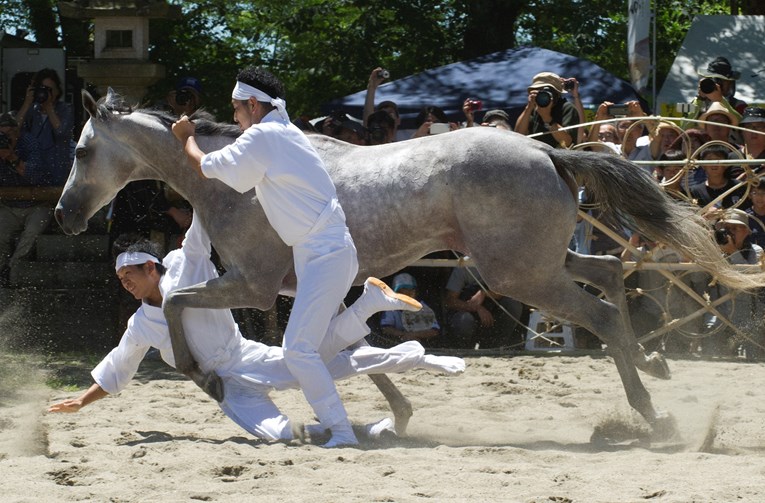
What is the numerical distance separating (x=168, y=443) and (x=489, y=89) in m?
6.64

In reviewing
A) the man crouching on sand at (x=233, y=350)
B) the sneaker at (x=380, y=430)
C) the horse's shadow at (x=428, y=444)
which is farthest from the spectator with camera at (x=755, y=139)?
the sneaker at (x=380, y=430)

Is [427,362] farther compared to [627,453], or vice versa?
[427,362]

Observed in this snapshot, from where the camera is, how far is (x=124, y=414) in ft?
22.5

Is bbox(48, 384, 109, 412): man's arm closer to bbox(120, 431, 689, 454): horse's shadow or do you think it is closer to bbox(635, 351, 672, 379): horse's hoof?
bbox(120, 431, 689, 454): horse's shadow

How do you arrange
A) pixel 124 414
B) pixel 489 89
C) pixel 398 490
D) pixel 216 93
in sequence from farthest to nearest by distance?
pixel 216 93 < pixel 489 89 < pixel 124 414 < pixel 398 490

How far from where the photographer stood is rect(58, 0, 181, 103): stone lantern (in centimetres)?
1123

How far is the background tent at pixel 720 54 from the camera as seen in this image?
472 inches

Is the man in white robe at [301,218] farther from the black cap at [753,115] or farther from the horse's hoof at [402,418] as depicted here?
the black cap at [753,115]

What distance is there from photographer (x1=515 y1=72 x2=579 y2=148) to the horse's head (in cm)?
360

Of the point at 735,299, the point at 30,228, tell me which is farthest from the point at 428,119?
the point at 30,228

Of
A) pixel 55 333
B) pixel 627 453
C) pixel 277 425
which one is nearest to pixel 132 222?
pixel 55 333

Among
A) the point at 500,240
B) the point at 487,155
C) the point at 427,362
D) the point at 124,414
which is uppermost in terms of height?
the point at 487,155

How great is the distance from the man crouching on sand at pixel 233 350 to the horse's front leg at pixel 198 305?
8 centimetres

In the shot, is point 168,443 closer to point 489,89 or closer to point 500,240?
point 500,240
